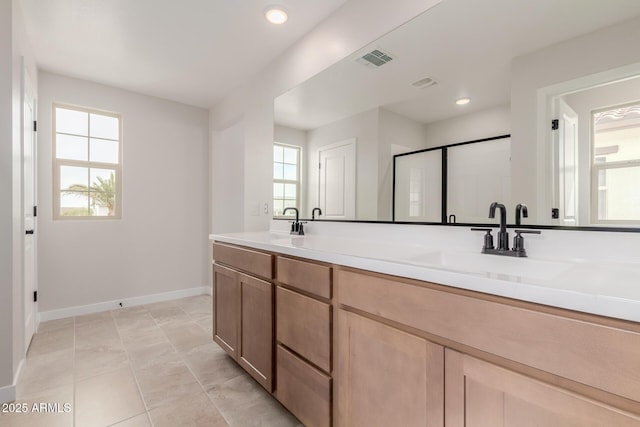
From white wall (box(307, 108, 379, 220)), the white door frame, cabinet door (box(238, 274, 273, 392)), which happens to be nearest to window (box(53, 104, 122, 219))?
the white door frame

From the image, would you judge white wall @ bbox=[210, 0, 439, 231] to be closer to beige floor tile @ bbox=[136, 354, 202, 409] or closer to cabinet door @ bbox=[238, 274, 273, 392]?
cabinet door @ bbox=[238, 274, 273, 392]

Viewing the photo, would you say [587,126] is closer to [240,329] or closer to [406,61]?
[406,61]

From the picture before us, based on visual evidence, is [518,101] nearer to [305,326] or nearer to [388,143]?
[388,143]

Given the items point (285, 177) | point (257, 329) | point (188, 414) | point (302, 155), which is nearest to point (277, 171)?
point (285, 177)

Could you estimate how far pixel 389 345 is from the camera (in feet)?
3.36

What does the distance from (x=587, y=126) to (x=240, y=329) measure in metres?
2.02

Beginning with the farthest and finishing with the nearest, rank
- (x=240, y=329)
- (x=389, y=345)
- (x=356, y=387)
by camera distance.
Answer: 1. (x=240, y=329)
2. (x=356, y=387)
3. (x=389, y=345)

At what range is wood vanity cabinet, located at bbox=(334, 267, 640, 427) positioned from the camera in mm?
607

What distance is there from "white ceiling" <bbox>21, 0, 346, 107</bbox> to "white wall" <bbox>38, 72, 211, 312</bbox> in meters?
0.38

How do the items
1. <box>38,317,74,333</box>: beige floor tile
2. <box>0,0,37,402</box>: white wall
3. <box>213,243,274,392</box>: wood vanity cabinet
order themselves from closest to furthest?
<box>213,243,274,392</box>: wood vanity cabinet
<box>0,0,37,402</box>: white wall
<box>38,317,74,333</box>: beige floor tile

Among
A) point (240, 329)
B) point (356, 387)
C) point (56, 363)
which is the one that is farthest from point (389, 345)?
point (56, 363)

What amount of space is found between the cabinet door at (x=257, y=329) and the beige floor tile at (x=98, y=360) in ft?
3.32

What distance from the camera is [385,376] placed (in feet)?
3.42

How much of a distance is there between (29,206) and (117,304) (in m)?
1.51
